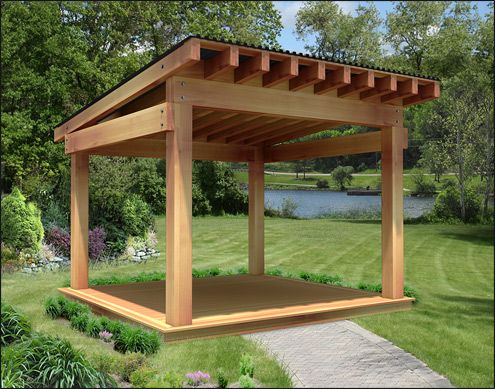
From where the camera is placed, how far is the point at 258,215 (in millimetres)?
11219

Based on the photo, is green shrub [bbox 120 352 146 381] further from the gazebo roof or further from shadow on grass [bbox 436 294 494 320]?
shadow on grass [bbox 436 294 494 320]

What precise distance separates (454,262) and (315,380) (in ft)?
33.0

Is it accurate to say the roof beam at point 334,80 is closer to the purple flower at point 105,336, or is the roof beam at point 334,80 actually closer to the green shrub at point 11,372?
the purple flower at point 105,336

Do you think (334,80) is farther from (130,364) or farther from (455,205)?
(455,205)

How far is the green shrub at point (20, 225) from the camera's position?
484 inches

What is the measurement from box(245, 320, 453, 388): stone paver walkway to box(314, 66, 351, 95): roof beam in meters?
2.97

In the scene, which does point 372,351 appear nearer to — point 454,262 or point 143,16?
point 454,262

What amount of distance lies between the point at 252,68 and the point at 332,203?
1849 centimetres

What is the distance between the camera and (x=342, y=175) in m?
27.2

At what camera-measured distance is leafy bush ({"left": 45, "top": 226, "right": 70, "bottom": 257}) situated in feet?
43.2

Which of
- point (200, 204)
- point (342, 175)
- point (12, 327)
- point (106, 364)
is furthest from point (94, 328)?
point (342, 175)

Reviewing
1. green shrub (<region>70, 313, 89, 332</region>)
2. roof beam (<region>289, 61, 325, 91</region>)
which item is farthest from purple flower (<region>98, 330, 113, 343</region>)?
roof beam (<region>289, 61, 325, 91</region>)

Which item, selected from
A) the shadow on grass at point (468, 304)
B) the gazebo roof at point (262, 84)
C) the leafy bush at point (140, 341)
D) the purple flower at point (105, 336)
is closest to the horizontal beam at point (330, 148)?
the gazebo roof at point (262, 84)

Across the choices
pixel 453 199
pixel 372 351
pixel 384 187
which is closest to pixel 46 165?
pixel 384 187
